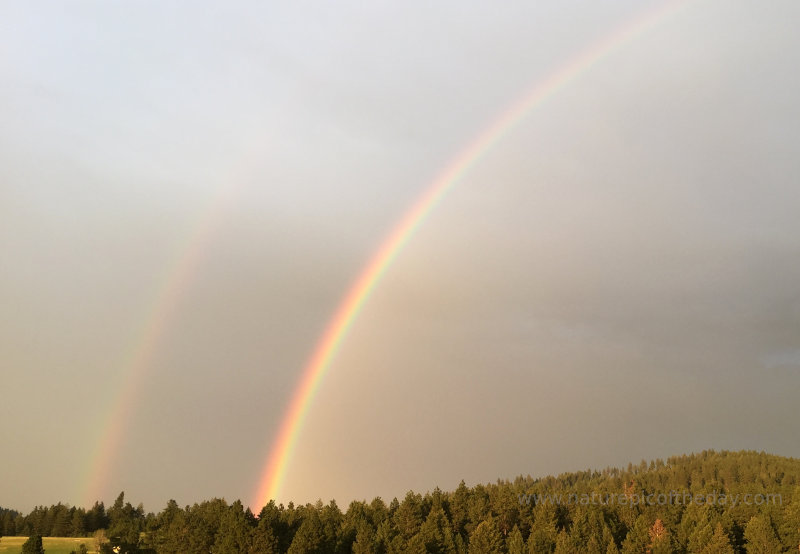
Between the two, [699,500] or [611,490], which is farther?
[611,490]

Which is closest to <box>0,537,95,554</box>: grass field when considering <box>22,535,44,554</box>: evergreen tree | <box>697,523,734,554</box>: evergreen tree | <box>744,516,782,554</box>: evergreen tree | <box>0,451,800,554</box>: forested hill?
<box>0,451,800,554</box>: forested hill

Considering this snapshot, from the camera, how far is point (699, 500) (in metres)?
129

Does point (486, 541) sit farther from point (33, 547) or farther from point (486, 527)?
point (33, 547)

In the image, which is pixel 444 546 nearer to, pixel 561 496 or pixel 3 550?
pixel 561 496

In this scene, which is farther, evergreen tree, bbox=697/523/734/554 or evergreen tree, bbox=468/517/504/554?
evergreen tree, bbox=468/517/504/554

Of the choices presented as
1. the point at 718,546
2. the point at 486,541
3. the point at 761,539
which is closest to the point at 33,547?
the point at 486,541

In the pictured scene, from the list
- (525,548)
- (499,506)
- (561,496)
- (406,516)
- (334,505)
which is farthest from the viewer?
(561,496)

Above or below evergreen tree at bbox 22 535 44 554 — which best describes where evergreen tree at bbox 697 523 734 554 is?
below

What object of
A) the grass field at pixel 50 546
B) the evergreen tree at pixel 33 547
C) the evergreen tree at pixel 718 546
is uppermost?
the grass field at pixel 50 546

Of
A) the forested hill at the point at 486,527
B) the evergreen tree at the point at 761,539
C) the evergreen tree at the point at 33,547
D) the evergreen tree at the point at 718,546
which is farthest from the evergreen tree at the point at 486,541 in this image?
the evergreen tree at the point at 33,547

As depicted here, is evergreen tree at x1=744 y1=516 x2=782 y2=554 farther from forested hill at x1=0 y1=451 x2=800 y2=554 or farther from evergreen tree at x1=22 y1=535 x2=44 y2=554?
evergreen tree at x1=22 y1=535 x2=44 y2=554

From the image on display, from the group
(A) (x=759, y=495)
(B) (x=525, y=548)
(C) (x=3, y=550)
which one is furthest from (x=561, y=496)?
(C) (x=3, y=550)

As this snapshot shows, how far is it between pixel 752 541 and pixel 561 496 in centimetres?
4686

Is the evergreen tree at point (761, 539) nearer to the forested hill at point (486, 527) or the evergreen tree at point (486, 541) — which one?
the forested hill at point (486, 527)
